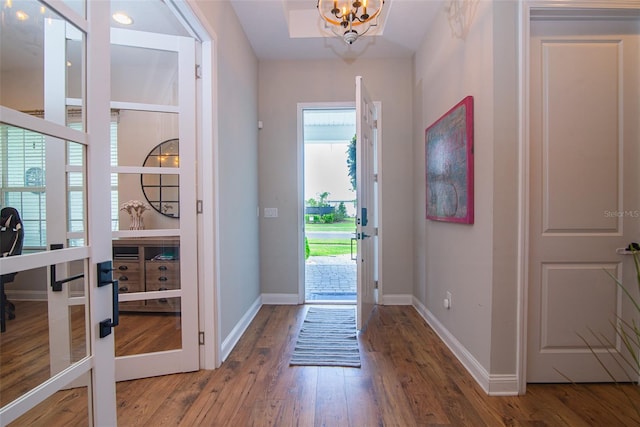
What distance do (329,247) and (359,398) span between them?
5.39 m

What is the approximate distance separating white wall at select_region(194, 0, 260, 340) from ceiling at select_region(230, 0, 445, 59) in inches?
A: 6.4

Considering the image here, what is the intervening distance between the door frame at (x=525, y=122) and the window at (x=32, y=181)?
7.27 ft

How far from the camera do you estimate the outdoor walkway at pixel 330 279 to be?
391 centimetres

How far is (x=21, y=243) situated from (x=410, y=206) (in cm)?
330

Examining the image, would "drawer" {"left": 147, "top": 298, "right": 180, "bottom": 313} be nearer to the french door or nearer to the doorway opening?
the french door

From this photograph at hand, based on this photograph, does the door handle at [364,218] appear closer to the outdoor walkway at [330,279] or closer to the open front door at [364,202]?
the open front door at [364,202]

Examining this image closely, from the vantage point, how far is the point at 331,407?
1731 mm

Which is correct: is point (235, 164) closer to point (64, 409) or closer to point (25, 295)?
point (25, 295)

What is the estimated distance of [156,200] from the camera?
2047 millimetres

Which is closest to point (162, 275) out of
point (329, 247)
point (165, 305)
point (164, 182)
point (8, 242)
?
point (165, 305)

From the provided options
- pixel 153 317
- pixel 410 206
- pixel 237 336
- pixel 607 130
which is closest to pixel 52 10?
pixel 153 317

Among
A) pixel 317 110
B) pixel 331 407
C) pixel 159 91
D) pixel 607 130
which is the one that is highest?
pixel 317 110

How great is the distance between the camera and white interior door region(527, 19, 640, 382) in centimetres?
183

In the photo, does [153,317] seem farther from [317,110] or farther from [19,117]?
[317,110]
